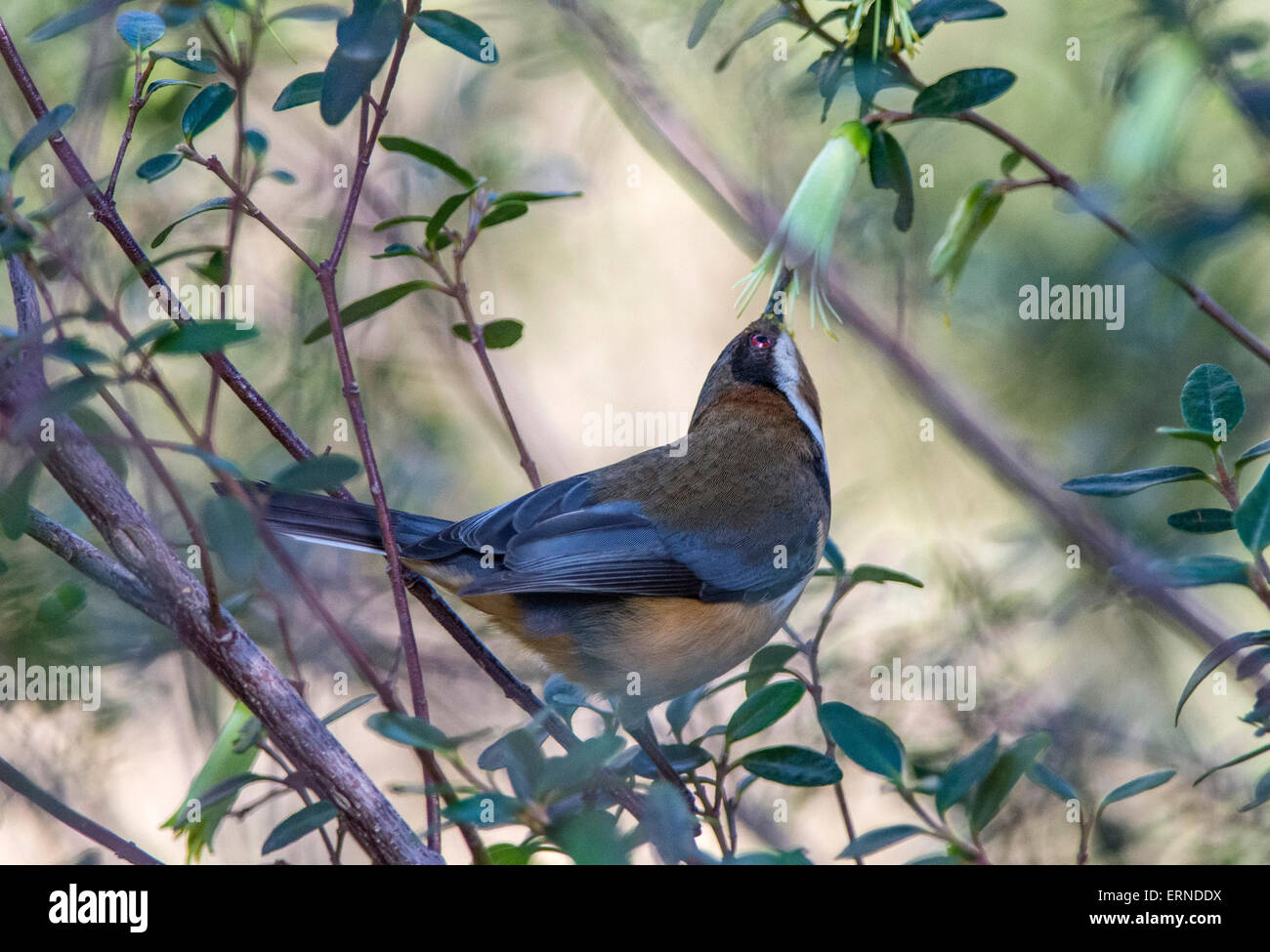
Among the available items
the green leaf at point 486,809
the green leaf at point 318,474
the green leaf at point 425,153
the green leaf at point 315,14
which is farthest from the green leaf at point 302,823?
the green leaf at point 315,14

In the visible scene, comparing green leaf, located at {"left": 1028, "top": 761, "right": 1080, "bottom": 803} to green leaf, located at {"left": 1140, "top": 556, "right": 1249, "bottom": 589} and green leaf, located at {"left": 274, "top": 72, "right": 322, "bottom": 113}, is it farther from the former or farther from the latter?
green leaf, located at {"left": 274, "top": 72, "right": 322, "bottom": 113}

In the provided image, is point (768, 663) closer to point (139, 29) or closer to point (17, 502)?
point (17, 502)

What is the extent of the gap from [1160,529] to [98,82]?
2.60m

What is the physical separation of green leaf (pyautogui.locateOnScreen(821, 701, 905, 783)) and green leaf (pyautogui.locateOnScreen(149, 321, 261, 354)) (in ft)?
2.65

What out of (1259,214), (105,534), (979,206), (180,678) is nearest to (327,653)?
(180,678)

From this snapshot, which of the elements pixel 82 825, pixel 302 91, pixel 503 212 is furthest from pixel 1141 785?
pixel 302 91

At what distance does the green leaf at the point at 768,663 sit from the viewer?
68.6 inches

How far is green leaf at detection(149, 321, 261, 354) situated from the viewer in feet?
3.81

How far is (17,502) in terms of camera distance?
131 cm

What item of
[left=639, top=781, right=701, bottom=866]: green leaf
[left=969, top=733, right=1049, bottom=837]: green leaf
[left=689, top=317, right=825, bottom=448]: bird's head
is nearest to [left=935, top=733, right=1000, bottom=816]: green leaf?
[left=969, top=733, right=1049, bottom=837]: green leaf

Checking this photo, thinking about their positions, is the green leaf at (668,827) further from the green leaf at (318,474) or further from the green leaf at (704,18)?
the green leaf at (704,18)

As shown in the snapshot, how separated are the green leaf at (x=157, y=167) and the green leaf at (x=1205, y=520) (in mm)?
1514
